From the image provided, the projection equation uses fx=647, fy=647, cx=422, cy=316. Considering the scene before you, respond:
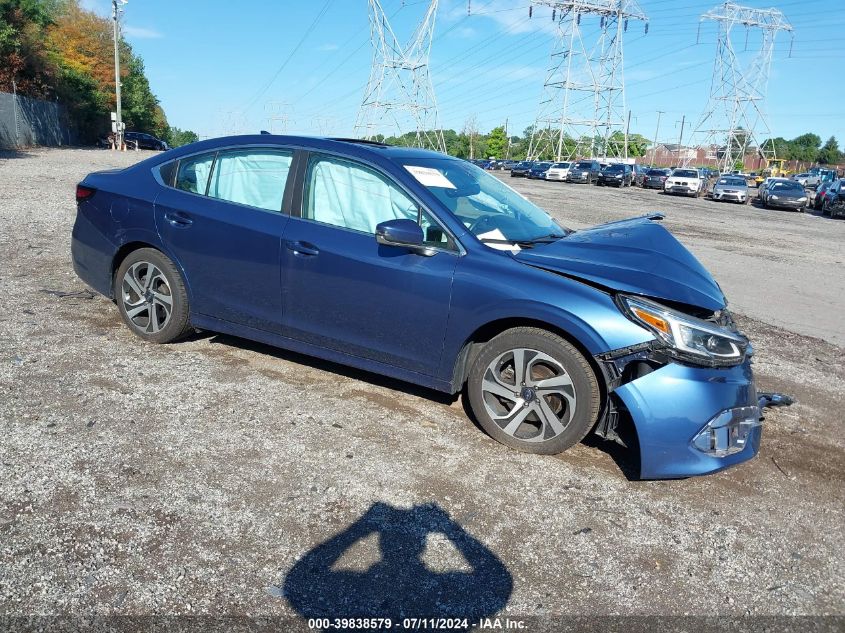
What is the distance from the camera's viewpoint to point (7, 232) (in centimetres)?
908

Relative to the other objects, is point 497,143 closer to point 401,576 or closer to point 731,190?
point 731,190

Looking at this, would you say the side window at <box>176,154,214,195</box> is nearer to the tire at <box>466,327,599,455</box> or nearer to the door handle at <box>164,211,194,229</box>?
the door handle at <box>164,211,194,229</box>

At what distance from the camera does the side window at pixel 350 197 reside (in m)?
4.07

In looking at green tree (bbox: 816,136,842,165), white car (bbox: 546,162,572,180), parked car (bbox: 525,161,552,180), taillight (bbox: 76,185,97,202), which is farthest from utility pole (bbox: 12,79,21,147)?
green tree (bbox: 816,136,842,165)

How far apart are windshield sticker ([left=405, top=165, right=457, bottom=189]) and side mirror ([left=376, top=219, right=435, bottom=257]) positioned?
433mm

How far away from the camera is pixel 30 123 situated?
39375mm

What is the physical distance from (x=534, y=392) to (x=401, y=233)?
3.84 ft

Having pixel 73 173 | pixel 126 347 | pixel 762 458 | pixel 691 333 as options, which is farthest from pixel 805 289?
pixel 73 173

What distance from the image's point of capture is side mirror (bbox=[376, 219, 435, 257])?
3.71 m

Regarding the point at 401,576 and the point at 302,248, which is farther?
the point at 302,248

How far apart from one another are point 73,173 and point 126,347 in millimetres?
19586

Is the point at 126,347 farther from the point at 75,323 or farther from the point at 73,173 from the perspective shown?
the point at 73,173

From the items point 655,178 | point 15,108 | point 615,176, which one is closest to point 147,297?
point 15,108

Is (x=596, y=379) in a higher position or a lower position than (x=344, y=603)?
higher
